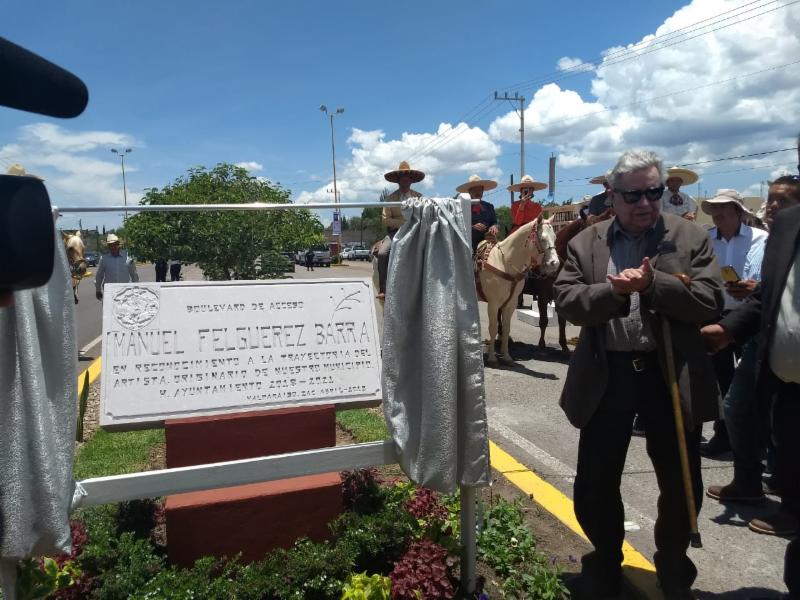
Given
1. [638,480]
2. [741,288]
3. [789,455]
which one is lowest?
[638,480]

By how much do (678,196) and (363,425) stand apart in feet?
17.7

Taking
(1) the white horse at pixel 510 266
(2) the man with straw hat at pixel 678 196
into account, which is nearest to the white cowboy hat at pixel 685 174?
(2) the man with straw hat at pixel 678 196

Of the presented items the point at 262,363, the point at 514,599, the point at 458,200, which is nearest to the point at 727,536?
the point at 514,599

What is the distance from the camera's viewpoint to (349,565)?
2707 millimetres

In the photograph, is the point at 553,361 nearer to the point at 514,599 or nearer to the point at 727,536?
the point at 727,536

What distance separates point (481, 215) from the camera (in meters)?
9.54

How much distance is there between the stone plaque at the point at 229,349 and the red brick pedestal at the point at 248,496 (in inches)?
3.4

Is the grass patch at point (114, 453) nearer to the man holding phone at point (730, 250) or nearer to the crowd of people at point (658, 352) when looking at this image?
the crowd of people at point (658, 352)

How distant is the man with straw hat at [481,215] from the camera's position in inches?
367

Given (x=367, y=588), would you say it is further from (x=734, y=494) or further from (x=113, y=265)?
(x=113, y=265)

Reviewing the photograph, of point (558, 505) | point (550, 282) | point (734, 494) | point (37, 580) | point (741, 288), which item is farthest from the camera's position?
point (550, 282)

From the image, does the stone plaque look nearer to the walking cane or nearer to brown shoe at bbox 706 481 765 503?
the walking cane

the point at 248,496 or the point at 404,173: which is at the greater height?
the point at 404,173

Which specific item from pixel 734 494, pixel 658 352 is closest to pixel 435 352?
pixel 658 352
